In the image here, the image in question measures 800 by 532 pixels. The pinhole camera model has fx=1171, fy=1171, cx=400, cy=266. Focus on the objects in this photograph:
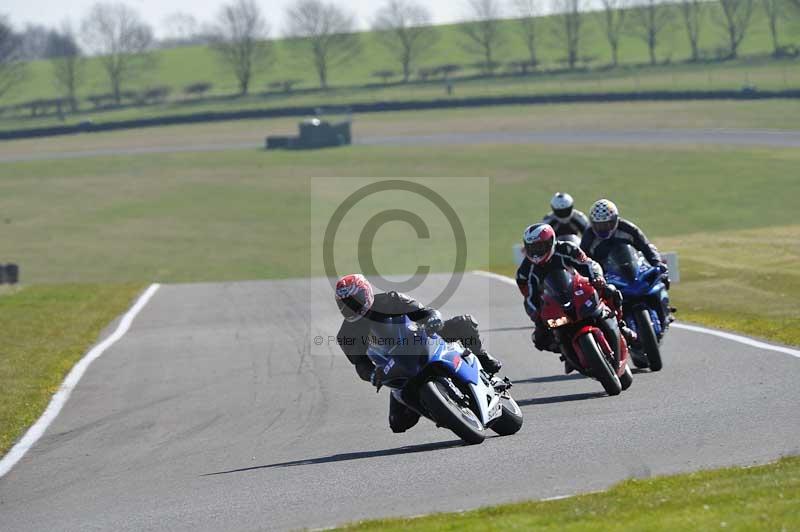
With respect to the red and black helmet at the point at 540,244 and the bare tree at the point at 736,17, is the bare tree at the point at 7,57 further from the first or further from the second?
the red and black helmet at the point at 540,244

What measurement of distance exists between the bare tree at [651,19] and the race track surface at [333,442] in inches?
3983

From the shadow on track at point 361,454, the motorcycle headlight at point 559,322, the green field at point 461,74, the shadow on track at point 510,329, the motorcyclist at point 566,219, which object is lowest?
the shadow on track at point 510,329

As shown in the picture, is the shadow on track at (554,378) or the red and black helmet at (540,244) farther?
the shadow on track at (554,378)

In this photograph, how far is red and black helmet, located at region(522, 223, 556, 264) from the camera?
38.3ft

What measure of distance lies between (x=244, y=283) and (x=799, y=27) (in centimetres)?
8740

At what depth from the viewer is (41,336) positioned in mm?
20172

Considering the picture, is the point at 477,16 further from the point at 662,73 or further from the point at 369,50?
the point at 662,73

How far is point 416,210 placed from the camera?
4622 centimetres

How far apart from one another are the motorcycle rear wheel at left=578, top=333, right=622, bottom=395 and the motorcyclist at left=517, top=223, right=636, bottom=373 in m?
0.63

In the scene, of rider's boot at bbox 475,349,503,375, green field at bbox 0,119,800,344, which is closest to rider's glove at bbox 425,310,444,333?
rider's boot at bbox 475,349,503,375

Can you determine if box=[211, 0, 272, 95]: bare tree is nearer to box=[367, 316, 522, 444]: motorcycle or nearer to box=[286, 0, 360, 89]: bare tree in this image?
box=[286, 0, 360, 89]: bare tree

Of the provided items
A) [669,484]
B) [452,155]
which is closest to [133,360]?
[669,484]

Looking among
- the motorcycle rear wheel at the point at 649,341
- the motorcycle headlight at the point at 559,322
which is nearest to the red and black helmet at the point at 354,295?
the motorcycle headlight at the point at 559,322

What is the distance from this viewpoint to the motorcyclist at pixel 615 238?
43.9ft
